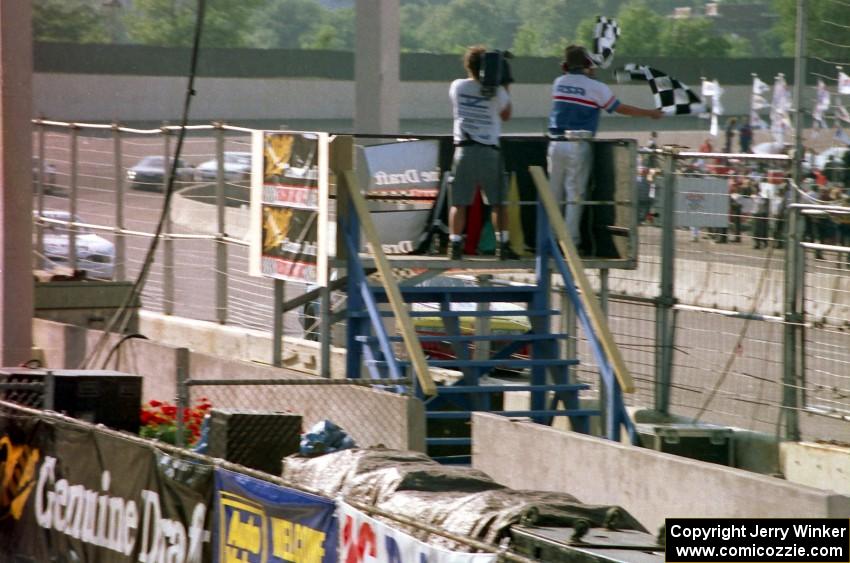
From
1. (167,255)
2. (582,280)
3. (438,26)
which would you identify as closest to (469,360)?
(582,280)

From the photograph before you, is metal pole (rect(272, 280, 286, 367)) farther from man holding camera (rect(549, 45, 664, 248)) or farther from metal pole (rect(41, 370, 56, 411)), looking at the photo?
Result: metal pole (rect(41, 370, 56, 411))

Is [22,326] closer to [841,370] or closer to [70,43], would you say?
[841,370]

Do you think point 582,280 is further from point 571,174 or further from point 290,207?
point 290,207

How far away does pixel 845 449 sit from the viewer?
450 inches

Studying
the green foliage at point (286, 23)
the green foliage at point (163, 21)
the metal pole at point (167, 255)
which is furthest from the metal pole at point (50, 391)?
the green foliage at point (286, 23)

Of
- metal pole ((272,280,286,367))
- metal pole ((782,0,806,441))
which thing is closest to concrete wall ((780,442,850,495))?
metal pole ((782,0,806,441))

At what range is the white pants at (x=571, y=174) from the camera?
13344 millimetres

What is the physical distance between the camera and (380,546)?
6.38 m

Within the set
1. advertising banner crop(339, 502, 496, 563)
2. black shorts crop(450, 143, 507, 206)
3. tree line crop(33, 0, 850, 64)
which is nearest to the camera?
advertising banner crop(339, 502, 496, 563)

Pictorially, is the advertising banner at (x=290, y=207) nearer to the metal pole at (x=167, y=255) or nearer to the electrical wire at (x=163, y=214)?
the electrical wire at (x=163, y=214)

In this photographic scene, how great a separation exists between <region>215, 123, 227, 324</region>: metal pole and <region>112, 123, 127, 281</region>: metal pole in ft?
6.57

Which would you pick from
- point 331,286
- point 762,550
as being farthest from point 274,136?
point 762,550

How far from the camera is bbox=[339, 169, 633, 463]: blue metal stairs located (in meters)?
12.0

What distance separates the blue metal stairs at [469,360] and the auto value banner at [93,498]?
3.01 meters
